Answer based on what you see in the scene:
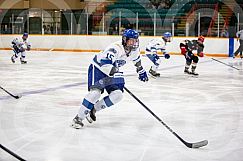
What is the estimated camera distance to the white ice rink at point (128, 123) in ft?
10.5

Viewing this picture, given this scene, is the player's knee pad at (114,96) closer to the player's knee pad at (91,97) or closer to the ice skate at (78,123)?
the player's knee pad at (91,97)

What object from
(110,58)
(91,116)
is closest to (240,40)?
(91,116)

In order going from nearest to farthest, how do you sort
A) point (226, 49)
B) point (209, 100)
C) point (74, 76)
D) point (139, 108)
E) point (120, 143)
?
1. point (120, 143)
2. point (139, 108)
3. point (209, 100)
4. point (74, 76)
5. point (226, 49)

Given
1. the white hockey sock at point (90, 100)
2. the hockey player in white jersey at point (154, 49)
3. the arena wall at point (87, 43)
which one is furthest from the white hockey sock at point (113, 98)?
the arena wall at point (87, 43)

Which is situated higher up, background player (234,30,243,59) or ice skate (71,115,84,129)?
background player (234,30,243,59)

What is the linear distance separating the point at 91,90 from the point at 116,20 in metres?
11.8

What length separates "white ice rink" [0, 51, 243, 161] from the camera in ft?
10.5

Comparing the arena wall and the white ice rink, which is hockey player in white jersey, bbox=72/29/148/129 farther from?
the arena wall

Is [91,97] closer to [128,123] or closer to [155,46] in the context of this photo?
[128,123]

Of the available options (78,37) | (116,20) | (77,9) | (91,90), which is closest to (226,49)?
(116,20)

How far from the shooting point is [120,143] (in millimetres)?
3463

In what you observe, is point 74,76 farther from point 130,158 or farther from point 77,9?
point 77,9

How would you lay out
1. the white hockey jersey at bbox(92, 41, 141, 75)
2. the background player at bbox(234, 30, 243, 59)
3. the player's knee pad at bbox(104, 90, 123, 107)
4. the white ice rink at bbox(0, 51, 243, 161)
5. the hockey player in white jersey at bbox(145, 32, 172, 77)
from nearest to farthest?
the white ice rink at bbox(0, 51, 243, 161)
the white hockey jersey at bbox(92, 41, 141, 75)
the player's knee pad at bbox(104, 90, 123, 107)
the hockey player in white jersey at bbox(145, 32, 172, 77)
the background player at bbox(234, 30, 243, 59)

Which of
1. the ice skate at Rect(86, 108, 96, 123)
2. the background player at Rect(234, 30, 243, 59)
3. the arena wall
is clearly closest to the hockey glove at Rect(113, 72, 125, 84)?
the ice skate at Rect(86, 108, 96, 123)
